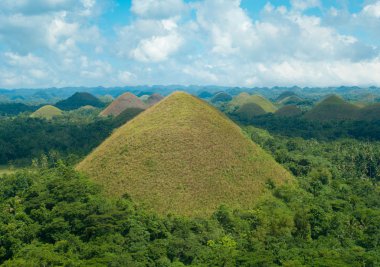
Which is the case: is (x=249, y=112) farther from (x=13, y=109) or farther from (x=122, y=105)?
(x=13, y=109)

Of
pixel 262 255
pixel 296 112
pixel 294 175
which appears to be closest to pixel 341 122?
pixel 296 112

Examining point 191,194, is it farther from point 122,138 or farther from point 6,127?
point 6,127

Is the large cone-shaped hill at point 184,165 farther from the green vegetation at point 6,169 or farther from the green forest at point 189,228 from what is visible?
the green vegetation at point 6,169

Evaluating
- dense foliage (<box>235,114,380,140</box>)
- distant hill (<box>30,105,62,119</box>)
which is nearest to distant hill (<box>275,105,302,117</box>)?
dense foliage (<box>235,114,380,140</box>)

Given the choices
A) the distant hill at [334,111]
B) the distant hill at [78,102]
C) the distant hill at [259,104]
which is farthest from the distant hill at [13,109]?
the distant hill at [334,111]

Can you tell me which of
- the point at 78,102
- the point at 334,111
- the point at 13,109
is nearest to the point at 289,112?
the point at 334,111

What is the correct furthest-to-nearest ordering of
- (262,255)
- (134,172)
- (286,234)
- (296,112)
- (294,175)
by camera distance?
1. (296,112)
2. (294,175)
3. (134,172)
4. (286,234)
5. (262,255)
